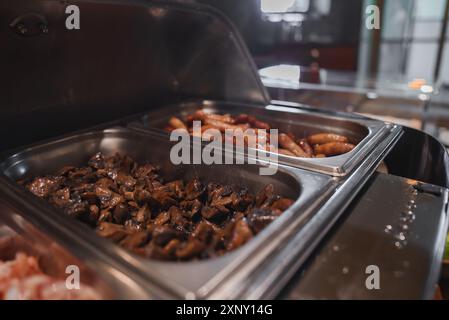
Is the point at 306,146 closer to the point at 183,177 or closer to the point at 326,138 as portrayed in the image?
the point at 326,138

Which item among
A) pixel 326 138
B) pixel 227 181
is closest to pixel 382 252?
pixel 227 181

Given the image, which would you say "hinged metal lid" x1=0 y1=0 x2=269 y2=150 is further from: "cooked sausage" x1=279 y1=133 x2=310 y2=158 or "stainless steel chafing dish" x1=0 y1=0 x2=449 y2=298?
"cooked sausage" x1=279 y1=133 x2=310 y2=158

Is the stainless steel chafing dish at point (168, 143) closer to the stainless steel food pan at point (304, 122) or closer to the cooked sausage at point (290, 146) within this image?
the stainless steel food pan at point (304, 122)

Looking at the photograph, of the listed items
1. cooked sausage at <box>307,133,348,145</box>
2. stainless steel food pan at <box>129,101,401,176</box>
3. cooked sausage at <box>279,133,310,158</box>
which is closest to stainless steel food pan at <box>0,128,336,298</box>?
stainless steel food pan at <box>129,101,401,176</box>

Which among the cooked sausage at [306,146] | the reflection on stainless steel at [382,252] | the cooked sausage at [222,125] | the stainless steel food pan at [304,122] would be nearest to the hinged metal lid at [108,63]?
the stainless steel food pan at [304,122]
